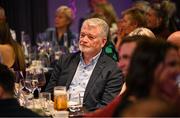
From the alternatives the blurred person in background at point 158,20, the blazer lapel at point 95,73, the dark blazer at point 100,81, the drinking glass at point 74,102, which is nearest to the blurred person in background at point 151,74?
the drinking glass at point 74,102

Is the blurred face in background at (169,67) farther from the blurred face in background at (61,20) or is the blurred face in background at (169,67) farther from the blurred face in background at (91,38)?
the blurred face in background at (61,20)

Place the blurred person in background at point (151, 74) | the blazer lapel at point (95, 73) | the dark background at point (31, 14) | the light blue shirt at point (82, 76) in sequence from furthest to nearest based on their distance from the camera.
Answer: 1. the dark background at point (31, 14)
2. the light blue shirt at point (82, 76)
3. the blazer lapel at point (95, 73)
4. the blurred person in background at point (151, 74)

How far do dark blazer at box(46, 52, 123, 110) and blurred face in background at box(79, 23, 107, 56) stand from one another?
0.10 meters

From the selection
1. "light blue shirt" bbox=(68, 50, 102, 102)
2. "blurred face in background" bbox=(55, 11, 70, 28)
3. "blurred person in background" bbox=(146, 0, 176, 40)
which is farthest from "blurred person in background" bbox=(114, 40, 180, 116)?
"blurred face in background" bbox=(55, 11, 70, 28)

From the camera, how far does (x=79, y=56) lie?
3977mm

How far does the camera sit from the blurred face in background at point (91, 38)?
390 cm

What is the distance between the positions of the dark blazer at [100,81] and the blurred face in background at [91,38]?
0.10 metres

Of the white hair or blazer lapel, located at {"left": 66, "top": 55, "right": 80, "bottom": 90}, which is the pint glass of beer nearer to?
blazer lapel, located at {"left": 66, "top": 55, "right": 80, "bottom": 90}

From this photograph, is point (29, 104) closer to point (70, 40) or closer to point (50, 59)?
point (50, 59)

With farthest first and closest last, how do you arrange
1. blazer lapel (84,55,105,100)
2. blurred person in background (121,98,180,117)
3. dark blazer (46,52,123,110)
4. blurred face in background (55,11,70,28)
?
blurred face in background (55,11,70,28), blazer lapel (84,55,105,100), dark blazer (46,52,123,110), blurred person in background (121,98,180,117)

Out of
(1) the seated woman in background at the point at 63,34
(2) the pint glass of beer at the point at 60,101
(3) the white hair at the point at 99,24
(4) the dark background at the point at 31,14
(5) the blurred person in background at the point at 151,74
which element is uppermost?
(5) the blurred person in background at the point at 151,74

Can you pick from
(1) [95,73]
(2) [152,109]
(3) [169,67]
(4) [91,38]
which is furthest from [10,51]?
(2) [152,109]

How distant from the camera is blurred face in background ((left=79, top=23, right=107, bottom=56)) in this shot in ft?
12.8

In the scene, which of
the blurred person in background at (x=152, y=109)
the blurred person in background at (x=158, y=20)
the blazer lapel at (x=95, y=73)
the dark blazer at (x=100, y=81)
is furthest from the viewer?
the blurred person in background at (x=158, y=20)
